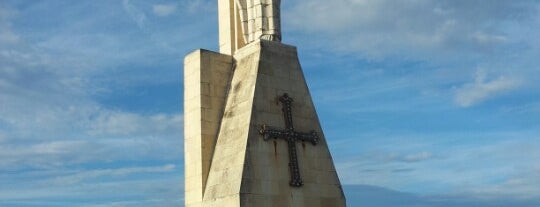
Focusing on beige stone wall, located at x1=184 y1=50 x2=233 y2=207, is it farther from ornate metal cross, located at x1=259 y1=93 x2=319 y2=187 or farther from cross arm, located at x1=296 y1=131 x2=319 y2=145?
cross arm, located at x1=296 y1=131 x2=319 y2=145

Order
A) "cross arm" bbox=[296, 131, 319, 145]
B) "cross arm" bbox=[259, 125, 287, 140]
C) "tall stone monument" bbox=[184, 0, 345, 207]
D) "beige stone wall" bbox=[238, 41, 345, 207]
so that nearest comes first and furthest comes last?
"beige stone wall" bbox=[238, 41, 345, 207] < "tall stone monument" bbox=[184, 0, 345, 207] < "cross arm" bbox=[259, 125, 287, 140] < "cross arm" bbox=[296, 131, 319, 145]

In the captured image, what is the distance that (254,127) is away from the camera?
646 inches

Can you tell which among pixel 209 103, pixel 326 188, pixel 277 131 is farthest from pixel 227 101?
pixel 326 188

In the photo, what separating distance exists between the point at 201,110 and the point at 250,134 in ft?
5.57

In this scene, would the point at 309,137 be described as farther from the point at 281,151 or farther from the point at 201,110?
the point at 201,110

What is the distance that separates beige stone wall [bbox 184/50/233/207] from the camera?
17.2m

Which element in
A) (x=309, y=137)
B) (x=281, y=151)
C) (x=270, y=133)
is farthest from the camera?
(x=309, y=137)

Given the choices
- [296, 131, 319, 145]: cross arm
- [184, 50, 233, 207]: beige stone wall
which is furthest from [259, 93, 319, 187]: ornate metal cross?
[184, 50, 233, 207]: beige stone wall

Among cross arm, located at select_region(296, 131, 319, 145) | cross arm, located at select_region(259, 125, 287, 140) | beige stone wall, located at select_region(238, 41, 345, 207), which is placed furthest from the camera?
cross arm, located at select_region(296, 131, 319, 145)

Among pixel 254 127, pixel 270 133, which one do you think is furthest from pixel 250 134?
pixel 270 133

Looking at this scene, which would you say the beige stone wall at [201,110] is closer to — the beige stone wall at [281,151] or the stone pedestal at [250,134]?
the stone pedestal at [250,134]

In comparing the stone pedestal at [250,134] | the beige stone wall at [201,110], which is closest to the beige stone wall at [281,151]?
the stone pedestal at [250,134]

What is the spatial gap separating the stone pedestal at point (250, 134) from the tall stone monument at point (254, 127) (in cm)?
2

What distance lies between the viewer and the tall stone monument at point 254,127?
16203 millimetres
